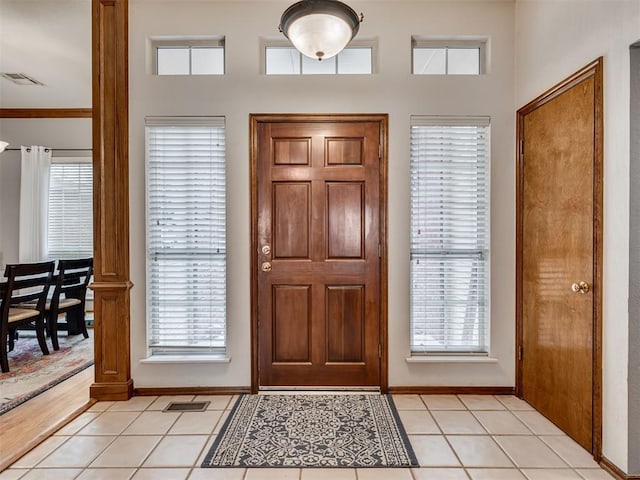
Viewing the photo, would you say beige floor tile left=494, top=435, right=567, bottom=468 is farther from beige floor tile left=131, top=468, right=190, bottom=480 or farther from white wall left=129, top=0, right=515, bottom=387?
beige floor tile left=131, top=468, right=190, bottom=480

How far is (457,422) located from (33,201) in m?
5.62

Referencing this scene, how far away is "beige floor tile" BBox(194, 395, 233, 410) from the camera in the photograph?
8.83 ft

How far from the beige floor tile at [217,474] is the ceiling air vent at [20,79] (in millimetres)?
4498

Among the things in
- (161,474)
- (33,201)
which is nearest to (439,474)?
(161,474)

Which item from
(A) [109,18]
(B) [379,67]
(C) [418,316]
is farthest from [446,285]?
(A) [109,18]

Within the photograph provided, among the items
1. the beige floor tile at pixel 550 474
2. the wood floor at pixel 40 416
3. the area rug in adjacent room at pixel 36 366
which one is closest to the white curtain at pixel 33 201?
the area rug in adjacent room at pixel 36 366

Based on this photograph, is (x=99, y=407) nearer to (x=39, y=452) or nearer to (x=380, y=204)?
(x=39, y=452)

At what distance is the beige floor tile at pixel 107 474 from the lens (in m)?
1.92

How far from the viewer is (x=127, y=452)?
2.14m

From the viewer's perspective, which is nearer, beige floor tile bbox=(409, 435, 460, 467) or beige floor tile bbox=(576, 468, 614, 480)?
beige floor tile bbox=(576, 468, 614, 480)

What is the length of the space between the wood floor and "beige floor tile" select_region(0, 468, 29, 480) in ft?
0.14

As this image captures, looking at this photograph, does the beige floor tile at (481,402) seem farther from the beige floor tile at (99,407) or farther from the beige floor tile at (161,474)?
the beige floor tile at (99,407)

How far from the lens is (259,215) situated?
9.50 feet

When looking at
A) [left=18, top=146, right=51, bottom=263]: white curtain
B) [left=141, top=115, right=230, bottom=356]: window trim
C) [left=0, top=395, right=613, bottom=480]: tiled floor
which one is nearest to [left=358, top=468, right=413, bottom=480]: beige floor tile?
[left=0, top=395, right=613, bottom=480]: tiled floor
